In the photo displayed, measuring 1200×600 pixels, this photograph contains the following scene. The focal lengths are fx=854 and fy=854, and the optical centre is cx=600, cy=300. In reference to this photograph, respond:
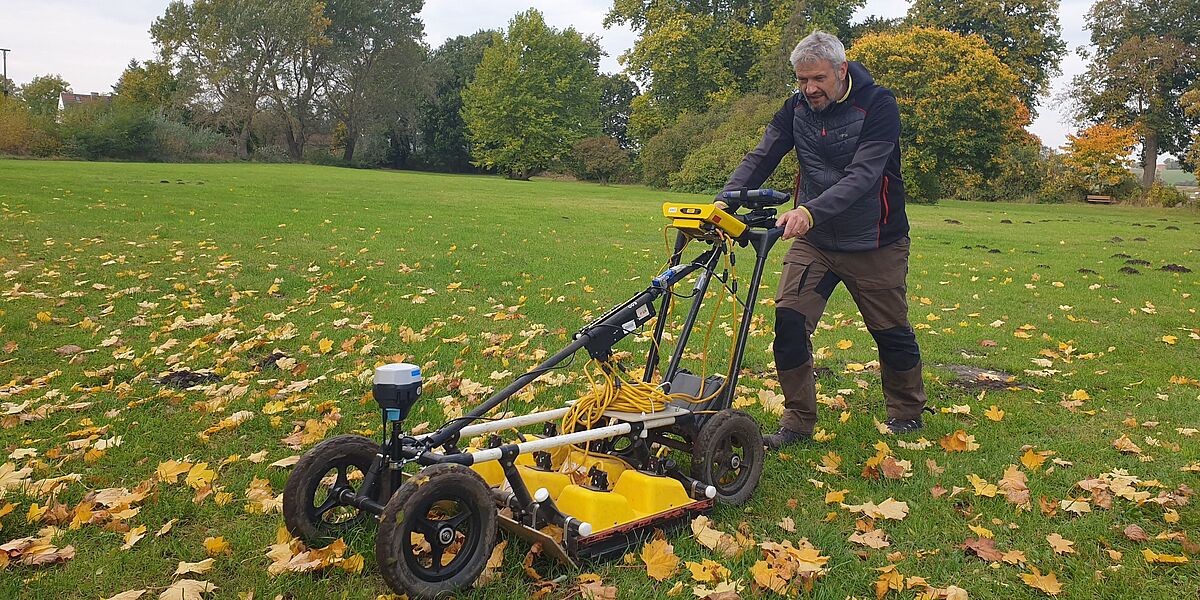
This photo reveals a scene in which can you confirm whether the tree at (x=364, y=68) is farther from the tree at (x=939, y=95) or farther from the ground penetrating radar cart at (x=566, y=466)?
the ground penetrating radar cart at (x=566, y=466)

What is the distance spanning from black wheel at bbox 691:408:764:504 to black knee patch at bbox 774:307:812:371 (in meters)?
0.83

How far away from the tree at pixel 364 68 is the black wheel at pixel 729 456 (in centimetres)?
6223

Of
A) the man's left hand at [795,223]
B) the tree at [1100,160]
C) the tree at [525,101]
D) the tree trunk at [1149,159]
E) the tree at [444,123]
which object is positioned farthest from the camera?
the tree at [444,123]

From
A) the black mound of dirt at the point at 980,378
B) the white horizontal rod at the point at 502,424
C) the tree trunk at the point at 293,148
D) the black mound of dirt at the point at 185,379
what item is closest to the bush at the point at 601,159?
the tree trunk at the point at 293,148

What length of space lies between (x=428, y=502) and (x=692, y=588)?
3.38 feet

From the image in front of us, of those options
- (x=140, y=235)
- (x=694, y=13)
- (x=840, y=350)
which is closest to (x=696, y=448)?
(x=840, y=350)

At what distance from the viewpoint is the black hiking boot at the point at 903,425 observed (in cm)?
499

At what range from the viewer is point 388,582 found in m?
2.76

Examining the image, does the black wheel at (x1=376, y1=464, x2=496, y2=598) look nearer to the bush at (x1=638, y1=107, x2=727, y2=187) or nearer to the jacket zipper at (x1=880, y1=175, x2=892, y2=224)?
the jacket zipper at (x1=880, y1=175, x2=892, y2=224)

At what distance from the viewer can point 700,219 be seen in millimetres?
3807

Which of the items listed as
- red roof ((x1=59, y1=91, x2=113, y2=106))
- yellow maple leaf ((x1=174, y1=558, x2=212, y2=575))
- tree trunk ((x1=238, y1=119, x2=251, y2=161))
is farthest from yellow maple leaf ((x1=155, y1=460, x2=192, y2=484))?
red roof ((x1=59, y1=91, x2=113, y2=106))

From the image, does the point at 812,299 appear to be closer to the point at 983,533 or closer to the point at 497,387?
the point at 983,533

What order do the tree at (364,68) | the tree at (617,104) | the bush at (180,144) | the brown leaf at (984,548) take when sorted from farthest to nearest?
the tree at (617,104) → the tree at (364,68) → the bush at (180,144) → the brown leaf at (984,548)

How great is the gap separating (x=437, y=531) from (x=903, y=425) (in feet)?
10.3
